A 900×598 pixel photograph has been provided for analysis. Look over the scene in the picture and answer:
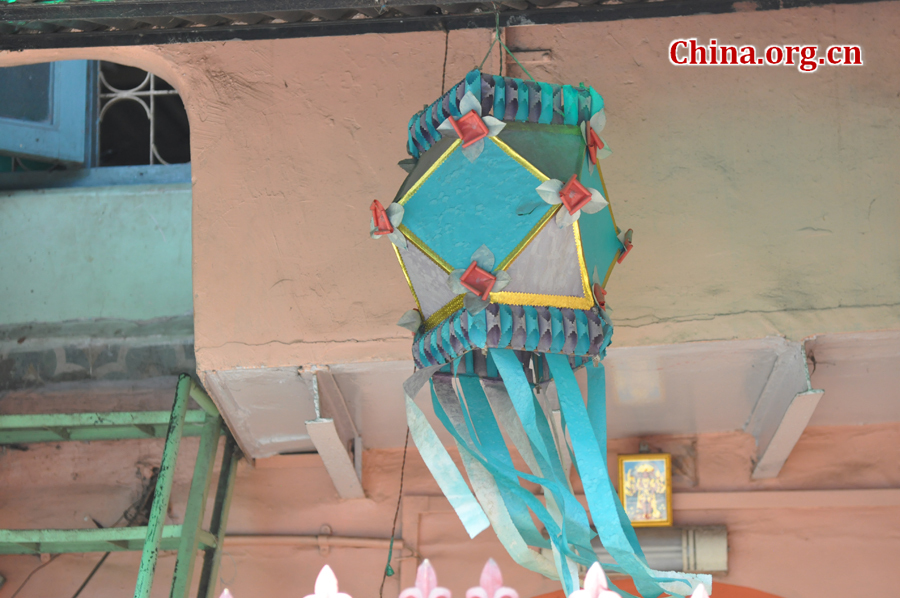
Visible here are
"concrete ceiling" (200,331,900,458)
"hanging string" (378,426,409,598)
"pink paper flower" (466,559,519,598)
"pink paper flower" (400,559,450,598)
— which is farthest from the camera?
"hanging string" (378,426,409,598)

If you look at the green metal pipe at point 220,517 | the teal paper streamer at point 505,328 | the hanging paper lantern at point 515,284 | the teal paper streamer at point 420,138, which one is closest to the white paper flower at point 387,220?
the hanging paper lantern at point 515,284

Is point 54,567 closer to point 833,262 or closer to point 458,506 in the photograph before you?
point 458,506

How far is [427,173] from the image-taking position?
1.76m

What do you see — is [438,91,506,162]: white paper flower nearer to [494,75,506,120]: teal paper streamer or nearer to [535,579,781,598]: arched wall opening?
[494,75,506,120]: teal paper streamer

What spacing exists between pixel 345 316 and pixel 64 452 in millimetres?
1256

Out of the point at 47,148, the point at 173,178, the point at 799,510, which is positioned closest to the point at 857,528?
the point at 799,510

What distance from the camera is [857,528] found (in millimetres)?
2777

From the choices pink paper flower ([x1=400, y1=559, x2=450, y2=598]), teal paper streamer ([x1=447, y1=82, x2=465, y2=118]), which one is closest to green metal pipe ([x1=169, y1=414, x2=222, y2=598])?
pink paper flower ([x1=400, y1=559, x2=450, y2=598])

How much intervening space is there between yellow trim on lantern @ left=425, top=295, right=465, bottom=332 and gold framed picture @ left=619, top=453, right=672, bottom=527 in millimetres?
1257

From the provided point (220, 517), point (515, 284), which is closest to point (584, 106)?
point (515, 284)

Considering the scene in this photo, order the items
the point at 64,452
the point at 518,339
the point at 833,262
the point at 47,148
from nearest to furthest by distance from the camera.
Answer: the point at 518,339
the point at 833,262
the point at 64,452
the point at 47,148

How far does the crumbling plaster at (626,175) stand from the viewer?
2.49 meters

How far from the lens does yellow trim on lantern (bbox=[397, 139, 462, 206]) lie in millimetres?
1740

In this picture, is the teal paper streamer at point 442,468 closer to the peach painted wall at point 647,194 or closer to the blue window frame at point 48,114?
the peach painted wall at point 647,194
